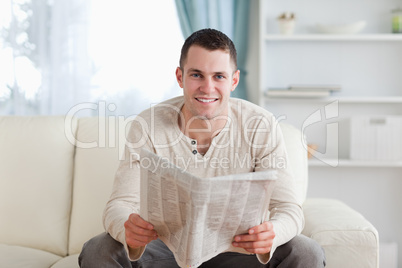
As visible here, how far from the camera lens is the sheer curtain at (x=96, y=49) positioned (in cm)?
323

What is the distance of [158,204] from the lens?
128 centimetres

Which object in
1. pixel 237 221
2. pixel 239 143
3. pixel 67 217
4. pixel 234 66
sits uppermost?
pixel 234 66

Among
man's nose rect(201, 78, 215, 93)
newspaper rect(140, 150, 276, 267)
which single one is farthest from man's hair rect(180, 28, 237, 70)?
newspaper rect(140, 150, 276, 267)

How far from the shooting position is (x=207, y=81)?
1.66 metres

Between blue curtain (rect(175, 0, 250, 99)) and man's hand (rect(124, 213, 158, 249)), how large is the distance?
190 cm

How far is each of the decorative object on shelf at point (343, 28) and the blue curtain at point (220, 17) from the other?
0.48 metres

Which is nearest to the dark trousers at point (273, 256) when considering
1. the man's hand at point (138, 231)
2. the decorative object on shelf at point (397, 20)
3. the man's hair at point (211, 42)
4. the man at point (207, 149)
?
the man at point (207, 149)

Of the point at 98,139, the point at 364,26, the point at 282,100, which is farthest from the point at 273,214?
the point at 364,26

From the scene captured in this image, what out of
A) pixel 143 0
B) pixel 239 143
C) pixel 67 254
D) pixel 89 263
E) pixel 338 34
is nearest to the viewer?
pixel 89 263

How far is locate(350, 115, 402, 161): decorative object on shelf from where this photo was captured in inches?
115

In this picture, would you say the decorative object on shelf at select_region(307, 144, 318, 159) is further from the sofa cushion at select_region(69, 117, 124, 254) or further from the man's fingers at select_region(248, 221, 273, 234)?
the man's fingers at select_region(248, 221, 273, 234)

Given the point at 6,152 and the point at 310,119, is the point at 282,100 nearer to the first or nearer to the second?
the point at 310,119

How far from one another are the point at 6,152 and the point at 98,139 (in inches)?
16.7

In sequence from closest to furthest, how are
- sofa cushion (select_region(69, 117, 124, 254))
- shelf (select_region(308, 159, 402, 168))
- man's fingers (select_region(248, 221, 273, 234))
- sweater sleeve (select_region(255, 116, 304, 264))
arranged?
man's fingers (select_region(248, 221, 273, 234)), sweater sleeve (select_region(255, 116, 304, 264)), sofa cushion (select_region(69, 117, 124, 254)), shelf (select_region(308, 159, 402, 168))
